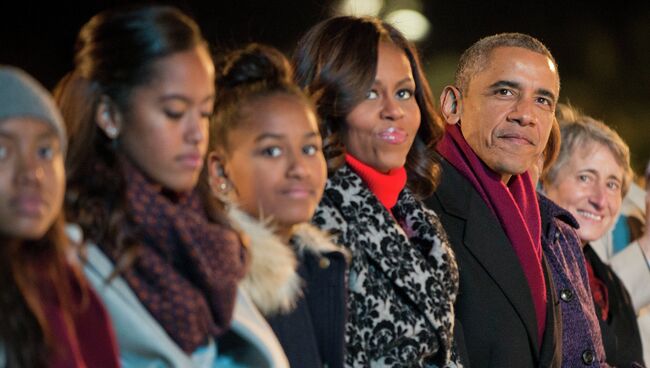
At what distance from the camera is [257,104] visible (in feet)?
9.94

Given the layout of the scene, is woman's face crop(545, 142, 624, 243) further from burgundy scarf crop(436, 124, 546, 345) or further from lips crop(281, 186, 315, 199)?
lips crop(281, 186, 315, 199)

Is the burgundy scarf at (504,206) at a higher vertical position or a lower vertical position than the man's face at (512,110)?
lower

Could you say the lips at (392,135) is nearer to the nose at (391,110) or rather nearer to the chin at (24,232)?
the nose at (391,110)

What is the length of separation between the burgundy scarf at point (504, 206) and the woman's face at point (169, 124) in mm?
1600

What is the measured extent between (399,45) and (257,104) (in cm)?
69

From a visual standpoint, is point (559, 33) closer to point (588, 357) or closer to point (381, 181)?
point (588, 357)

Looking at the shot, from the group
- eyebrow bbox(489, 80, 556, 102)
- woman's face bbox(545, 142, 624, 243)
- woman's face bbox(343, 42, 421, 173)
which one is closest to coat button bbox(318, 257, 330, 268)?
woman's face bbox(343, 42, 421, 173)

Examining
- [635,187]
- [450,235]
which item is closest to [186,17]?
[450,235]

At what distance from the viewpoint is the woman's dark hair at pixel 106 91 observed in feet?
8.25

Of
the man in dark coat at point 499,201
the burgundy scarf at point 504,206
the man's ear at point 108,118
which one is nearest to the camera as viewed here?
the man's ear at point 108,118

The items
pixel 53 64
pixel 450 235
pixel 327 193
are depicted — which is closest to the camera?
pixel 327 193

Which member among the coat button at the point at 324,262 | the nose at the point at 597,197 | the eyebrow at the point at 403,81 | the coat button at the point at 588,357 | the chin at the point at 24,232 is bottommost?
the coat button at the point at 588,357

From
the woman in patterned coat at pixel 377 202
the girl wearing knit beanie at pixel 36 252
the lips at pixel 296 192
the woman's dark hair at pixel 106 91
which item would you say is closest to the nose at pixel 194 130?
the woman's dark hair at pixel 106 91

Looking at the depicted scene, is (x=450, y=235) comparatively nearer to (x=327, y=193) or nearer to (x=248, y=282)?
(x=327, y=193)
